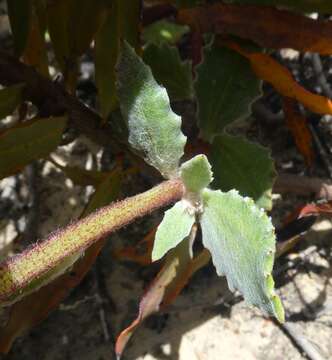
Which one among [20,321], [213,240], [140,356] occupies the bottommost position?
[140,356]

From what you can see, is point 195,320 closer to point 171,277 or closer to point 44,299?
point 171,277

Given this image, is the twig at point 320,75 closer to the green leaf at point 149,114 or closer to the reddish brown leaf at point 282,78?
the reddish brown leaf at point 282,78

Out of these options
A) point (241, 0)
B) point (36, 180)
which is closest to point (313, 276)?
point (241, 0)

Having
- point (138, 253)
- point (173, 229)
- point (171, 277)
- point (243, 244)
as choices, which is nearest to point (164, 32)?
point (138, 253)

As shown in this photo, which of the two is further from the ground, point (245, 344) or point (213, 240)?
point (213, 240)

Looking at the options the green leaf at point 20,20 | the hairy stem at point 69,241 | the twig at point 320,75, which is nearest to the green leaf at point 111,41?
the green leaf at point 20,20

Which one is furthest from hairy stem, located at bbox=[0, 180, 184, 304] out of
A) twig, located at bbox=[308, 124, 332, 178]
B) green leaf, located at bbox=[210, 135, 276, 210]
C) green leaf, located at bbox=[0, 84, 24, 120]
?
twig, located at bbox=[308, 124, 332, 178]

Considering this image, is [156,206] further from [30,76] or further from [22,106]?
[22,106]
